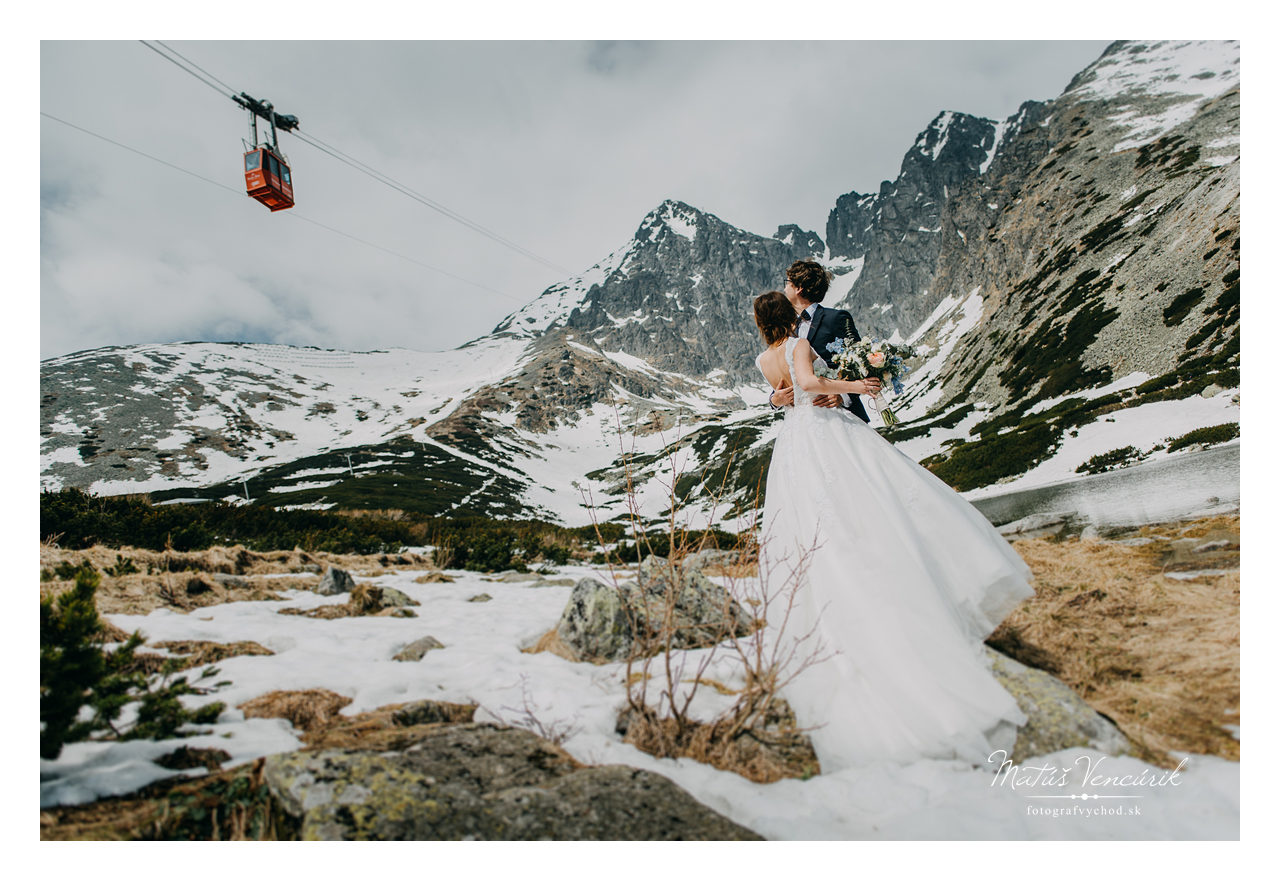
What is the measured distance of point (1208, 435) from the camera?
20.7 metres

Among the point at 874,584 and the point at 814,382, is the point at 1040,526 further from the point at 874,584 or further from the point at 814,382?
the point at 874,584

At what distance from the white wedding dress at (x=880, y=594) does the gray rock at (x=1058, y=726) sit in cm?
11

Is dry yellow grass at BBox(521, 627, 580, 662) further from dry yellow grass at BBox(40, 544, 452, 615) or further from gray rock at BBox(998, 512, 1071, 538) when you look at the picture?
gray rock at BBox(998, 512, 1071, 538)

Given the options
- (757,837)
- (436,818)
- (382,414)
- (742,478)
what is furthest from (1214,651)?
(382,414)

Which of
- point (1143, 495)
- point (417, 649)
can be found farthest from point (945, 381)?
point (417, 649)

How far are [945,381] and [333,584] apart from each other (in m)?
87.6

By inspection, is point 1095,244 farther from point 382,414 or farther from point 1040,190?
point 382,414

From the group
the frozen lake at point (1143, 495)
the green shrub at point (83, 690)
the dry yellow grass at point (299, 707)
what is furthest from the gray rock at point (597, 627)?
the frozen lake at point (1143, 495)

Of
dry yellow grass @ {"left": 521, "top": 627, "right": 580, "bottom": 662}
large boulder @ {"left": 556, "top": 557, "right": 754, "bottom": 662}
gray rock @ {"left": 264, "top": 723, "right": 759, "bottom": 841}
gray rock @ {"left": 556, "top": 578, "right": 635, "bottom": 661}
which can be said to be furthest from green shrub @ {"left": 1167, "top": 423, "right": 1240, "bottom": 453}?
gray rock @ {"left": 264, "top": 723, "right": 759, "bottom": 841}

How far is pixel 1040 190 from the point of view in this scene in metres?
91.9

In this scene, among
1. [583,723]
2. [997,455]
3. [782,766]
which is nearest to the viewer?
[782,766]

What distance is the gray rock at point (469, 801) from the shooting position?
7.50ft

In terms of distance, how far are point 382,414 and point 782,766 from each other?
160 metres

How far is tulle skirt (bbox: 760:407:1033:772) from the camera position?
3.12 meters
